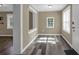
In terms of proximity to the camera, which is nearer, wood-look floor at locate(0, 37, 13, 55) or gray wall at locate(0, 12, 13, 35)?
wood-look floor at locate(0, 37, 13, 55)

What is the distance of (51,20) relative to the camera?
1230cm

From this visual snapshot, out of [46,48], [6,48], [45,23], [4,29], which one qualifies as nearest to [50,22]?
[45,23]

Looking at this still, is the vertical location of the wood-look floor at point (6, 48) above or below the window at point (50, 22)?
below

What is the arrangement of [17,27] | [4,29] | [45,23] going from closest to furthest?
1. [17,27]
2. [4,29]
3. [45,23]

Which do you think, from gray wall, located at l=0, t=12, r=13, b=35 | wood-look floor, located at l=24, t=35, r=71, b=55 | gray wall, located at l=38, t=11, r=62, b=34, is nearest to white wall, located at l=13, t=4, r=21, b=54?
wood-look floor, located at l=24, t=35, r=71, b=55

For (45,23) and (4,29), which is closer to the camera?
(4,29)

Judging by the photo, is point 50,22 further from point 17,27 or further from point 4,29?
point 17,27

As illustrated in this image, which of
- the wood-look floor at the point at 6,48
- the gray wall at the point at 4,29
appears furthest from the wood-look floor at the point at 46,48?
the gray wall at the point at 4,29

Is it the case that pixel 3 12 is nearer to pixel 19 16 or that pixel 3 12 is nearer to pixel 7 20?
pixel 7 20

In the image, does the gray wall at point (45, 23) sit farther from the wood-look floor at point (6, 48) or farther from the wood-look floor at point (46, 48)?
the wood-look floor at point (6, 48)

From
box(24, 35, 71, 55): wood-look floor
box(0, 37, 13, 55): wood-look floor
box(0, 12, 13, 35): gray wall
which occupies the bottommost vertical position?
box(24, 35, 71, 55): wood-look floor

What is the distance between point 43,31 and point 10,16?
299cm

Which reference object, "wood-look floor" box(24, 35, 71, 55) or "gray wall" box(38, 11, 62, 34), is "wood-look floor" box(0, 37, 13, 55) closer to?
"wood-look floor" box(24, 35, 71, 55)
